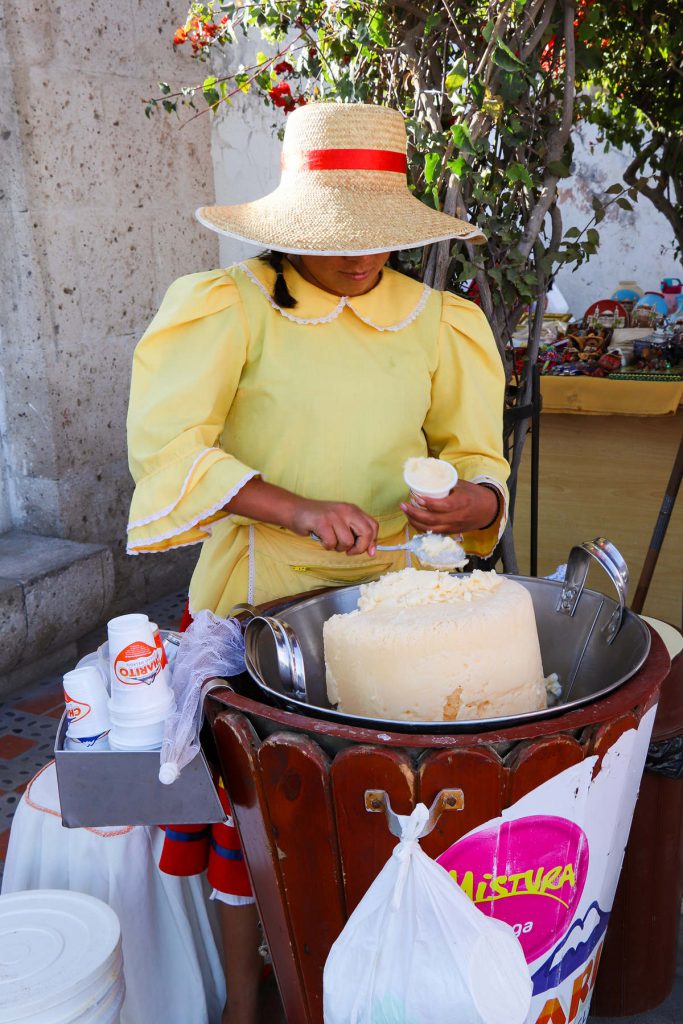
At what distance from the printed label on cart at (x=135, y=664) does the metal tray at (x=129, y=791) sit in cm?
11

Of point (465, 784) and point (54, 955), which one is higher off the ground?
point (465, 784)

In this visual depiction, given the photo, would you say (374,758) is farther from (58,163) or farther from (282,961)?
(58,163)

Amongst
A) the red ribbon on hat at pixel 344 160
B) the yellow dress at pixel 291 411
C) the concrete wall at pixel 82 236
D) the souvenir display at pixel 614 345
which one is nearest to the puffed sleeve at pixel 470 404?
the yellow dress at pixel 291 411

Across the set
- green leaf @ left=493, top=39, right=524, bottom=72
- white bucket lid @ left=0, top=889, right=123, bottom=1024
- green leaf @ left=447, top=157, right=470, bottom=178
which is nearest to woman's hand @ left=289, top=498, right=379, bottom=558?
white bucket lid @ left=0, top=889, right=123, bottom=1024

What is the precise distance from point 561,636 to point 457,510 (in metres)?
0.31

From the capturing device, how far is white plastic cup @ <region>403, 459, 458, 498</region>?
5.79ft

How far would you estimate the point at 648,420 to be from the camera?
4.07 metres

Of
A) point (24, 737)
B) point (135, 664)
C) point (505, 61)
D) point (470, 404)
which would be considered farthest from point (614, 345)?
point (135, 664)

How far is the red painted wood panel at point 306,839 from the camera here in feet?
4.47

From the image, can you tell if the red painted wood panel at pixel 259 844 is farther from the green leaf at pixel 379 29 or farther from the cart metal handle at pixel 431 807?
the green leaf at pixel 379 29

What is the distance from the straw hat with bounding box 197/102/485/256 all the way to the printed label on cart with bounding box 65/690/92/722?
0.87 metres

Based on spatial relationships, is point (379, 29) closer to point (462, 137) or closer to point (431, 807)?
point (462, 137)

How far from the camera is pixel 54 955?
162 cm

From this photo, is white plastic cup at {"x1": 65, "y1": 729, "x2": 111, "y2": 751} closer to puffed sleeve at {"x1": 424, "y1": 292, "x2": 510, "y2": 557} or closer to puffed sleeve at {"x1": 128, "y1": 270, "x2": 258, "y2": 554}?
puffed sleeve at {"x1": 128, "y1": 270, "x2": 258, "y2": 554}
